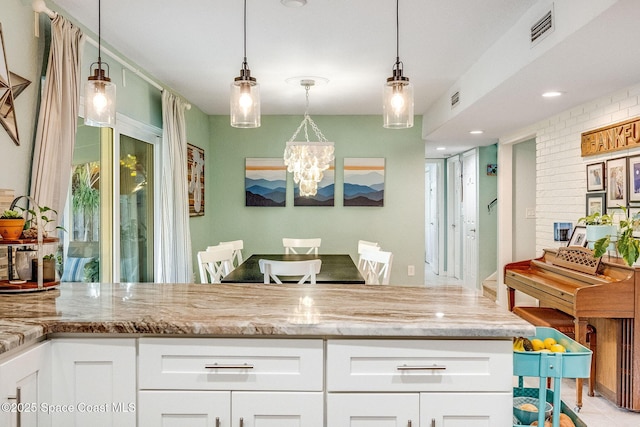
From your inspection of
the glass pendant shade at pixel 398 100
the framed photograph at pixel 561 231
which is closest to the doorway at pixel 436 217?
the framed photograph at pixel 561 231

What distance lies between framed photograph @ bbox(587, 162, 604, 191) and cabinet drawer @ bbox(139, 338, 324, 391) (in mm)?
3204

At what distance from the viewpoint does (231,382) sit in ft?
4.86

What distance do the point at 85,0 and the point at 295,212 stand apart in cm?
378

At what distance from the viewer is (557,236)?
4387mm

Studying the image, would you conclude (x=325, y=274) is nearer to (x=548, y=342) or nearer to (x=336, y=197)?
(x=548, y=342)

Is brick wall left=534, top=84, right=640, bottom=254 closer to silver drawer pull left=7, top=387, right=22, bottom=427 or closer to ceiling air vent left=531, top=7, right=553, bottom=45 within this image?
ceiling air vent left=531, top=7, right=553, bottom=45

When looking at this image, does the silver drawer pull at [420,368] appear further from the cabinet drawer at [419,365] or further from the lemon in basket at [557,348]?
the lemon in basket at [557,348]

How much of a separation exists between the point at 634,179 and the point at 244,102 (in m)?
2.81

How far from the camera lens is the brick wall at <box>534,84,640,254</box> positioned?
3.56m

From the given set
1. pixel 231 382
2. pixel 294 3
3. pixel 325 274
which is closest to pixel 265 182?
pixel 325 274

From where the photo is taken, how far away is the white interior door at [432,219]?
9.27 m

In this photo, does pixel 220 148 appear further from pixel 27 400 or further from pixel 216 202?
pixel 27 400

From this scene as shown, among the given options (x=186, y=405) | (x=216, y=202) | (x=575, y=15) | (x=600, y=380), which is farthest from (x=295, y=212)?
(x=186, y=405)

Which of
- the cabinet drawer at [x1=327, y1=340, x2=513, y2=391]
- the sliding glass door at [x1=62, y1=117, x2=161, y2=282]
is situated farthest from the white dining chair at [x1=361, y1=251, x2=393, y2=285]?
the cabinet drawer at [x1=327, y1=340, x2=513, y2=391]
